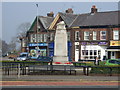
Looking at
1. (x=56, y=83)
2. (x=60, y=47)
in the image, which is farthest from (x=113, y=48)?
(x=56, y=83)

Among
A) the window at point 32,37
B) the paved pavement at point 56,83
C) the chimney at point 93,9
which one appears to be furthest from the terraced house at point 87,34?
the paved pavement at point 56,83

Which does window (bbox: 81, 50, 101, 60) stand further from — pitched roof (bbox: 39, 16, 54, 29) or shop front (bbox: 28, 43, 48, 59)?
pitched roof (bbox: 39, 16, 54, 29)

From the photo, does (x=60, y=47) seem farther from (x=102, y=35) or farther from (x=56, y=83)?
(x=102, y=35)

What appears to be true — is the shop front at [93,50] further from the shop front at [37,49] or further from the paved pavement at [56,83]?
the paved pavement at [56,83]

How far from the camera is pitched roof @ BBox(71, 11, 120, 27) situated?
192ft

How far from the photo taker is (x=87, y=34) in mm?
59781

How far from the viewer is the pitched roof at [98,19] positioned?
58616 mm

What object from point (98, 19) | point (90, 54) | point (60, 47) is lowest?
point (90, 54)

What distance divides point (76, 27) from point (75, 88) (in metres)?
44.4

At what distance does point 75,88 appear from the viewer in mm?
17078

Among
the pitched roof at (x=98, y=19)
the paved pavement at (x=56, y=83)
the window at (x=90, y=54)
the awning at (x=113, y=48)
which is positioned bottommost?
the paved pavement at (x=56, y=83)

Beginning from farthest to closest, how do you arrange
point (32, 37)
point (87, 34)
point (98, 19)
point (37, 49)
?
point (32, 37) → point (37, 49) → point (98, 19) → point (87, 34)

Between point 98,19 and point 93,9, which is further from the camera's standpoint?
point 93,9

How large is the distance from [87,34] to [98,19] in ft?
12.3
